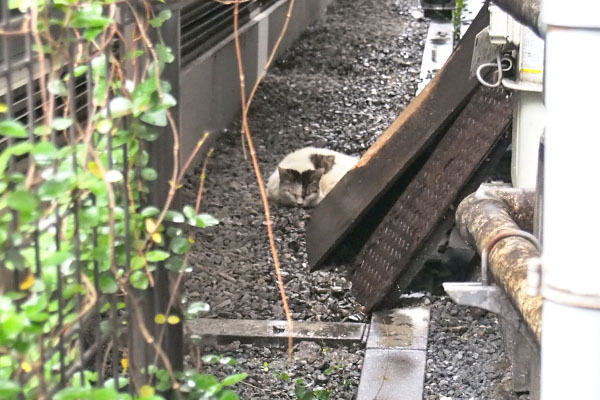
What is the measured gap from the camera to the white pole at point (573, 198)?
4.31 feet

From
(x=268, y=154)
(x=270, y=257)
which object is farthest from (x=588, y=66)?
(x=268, y=154)

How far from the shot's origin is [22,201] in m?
1.72

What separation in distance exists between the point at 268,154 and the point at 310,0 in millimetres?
6826

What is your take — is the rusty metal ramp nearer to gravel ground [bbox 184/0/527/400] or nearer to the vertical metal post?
gravel ground [bbox 184/0/527/400]

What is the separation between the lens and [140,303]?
232 centimetres

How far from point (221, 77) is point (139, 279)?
695 cm

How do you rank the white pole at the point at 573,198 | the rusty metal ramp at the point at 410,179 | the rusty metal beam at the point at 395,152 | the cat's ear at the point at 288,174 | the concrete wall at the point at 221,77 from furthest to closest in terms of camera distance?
the concrete wall at the point at 221,77, the cat's ear at the point at 288,174, the rusty metal beam at the point at 395,152, the rusty metal ramp at the point at 410,179, the white pole at the point at 573,198

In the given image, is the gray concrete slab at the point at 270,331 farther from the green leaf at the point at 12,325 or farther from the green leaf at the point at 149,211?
the green leaf at the point at 12,325

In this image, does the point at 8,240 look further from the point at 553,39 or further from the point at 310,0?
the point at 310,0

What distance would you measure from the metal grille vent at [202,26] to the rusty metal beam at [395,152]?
7.44ft

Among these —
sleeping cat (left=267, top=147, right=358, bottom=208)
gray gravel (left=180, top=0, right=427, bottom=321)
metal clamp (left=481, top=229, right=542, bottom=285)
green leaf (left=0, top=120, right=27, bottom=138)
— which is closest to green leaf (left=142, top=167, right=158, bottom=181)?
green leaf (left=0, top=120, right=27, bottom=138)

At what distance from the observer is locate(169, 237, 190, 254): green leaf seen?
7.64 feet

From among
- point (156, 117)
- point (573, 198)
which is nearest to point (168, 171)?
point (156, 117)

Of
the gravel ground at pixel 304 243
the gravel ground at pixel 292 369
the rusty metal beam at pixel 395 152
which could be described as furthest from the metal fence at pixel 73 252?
the rusty metal beam at pixel 395 152
